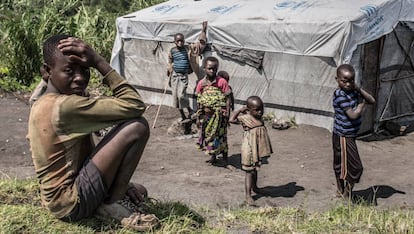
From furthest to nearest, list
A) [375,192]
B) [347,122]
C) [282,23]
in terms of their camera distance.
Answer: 1. [282,23]
2. [375,192]
3. [347,122]

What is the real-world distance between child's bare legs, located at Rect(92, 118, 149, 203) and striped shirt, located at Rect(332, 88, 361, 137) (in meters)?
3.20

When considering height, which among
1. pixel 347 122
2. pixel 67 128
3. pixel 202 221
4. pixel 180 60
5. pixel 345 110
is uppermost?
pixel 67 128

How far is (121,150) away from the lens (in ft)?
10.2

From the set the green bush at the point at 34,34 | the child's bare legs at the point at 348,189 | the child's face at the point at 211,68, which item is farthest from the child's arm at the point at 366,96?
the green bush at the point at 34,34

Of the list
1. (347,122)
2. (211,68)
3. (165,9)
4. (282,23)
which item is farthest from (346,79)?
(165,9)

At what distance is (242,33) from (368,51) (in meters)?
2.25

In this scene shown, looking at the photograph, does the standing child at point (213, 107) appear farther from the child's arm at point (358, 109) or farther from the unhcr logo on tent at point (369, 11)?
the unhcr logo on tent at point (369, 11)

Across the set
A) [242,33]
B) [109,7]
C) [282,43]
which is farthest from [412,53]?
[109,7]

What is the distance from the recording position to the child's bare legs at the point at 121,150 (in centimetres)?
310

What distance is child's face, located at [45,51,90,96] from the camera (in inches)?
125

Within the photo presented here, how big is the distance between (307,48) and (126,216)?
6.58 meters

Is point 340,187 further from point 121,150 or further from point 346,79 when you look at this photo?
point 121,150

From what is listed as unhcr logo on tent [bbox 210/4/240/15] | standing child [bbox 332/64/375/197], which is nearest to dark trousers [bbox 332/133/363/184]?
standing child [bbox 332/64/375/197]

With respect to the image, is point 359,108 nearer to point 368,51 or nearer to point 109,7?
point 368,51
